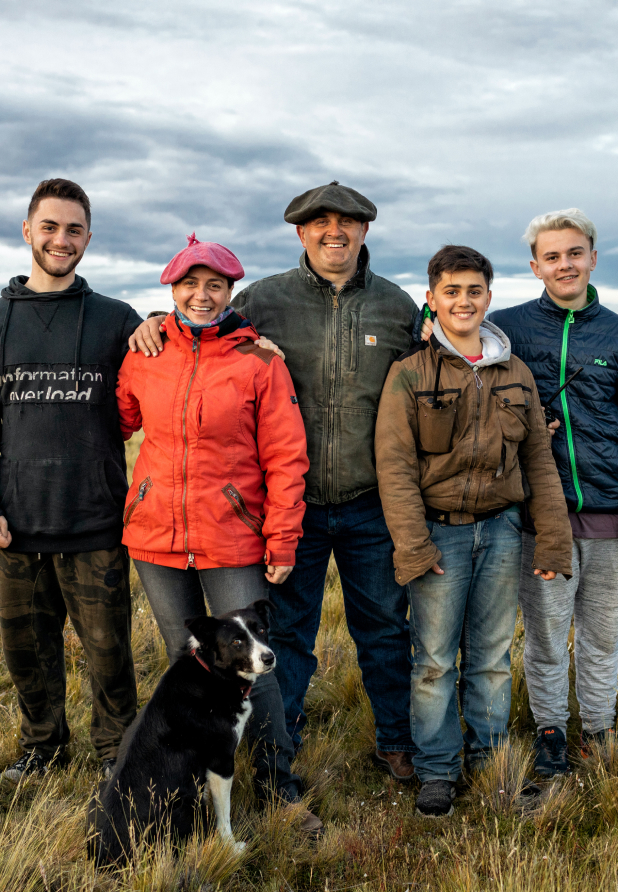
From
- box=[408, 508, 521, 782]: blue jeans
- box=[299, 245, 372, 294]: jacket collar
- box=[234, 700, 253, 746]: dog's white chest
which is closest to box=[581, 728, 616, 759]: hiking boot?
box=[408, 508, 521, 782]: blue jeans

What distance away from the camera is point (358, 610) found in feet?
13.8

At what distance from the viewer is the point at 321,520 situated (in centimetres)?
398

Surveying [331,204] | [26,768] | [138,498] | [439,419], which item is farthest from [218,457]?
[26,768]

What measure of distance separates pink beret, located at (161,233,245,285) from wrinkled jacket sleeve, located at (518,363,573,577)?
1.68 metres

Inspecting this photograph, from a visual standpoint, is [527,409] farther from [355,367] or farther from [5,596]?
[5,596]

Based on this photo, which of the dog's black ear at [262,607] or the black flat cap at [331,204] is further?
the black flat cap at [331,204]

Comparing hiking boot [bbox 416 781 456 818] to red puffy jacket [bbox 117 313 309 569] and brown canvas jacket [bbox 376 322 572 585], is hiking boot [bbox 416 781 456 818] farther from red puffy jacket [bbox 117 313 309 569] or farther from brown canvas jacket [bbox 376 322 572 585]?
red puffy jacket [bbox 117 313 309 569]

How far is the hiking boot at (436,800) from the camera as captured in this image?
12.3 feet

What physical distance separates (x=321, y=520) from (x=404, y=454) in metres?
0.64

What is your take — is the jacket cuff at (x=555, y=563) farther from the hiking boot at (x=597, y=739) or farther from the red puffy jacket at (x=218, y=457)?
the red puffy jacket at (x=218, y=457)

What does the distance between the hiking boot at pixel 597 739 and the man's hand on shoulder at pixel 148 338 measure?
3303mm

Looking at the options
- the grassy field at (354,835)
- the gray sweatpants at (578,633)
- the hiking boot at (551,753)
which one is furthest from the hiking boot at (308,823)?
A: the gray sweatpants at (578,633)

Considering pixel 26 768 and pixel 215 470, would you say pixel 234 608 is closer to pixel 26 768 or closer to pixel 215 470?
pixel 215 470

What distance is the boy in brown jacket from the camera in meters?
3.66
